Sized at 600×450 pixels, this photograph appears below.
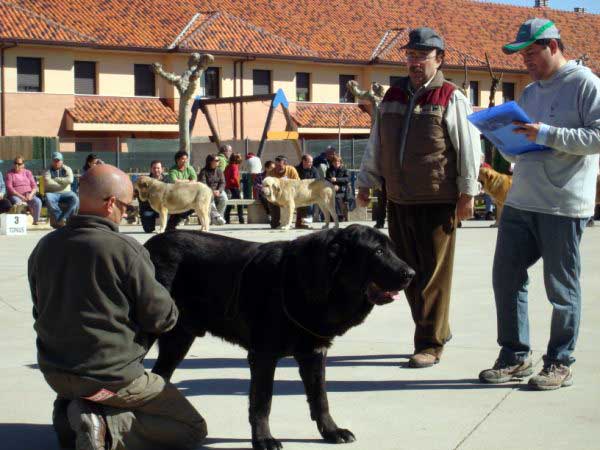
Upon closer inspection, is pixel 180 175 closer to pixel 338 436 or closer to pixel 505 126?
pixel 505 126

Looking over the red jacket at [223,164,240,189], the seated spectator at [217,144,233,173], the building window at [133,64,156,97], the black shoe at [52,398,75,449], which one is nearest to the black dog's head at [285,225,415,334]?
the black shoe at [52,398,75,449]

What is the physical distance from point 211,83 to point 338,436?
45.1 m

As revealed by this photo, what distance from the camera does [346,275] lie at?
184 inches

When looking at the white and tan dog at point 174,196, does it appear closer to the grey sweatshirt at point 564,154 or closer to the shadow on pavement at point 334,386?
the shadow on pavement at point 334,386

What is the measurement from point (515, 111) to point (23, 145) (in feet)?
115

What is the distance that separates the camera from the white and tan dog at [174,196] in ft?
62.2

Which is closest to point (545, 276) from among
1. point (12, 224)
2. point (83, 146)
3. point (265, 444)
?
point (265, 444)

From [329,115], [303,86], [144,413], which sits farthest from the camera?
[303,86]

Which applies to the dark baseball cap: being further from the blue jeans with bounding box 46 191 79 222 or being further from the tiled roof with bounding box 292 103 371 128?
the tiled roof with bounding box 292 103 371 128

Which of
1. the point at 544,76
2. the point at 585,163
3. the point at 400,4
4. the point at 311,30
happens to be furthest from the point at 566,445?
the point at 400,4

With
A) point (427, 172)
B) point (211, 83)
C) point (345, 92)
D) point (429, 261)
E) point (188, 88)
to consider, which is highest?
point (211, 83)

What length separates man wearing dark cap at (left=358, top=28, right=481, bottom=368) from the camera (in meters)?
6.39

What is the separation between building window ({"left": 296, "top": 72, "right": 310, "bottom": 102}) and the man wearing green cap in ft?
151

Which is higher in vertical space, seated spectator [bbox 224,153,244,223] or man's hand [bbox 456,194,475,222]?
man's hand [bbox 456,194,475,222]
